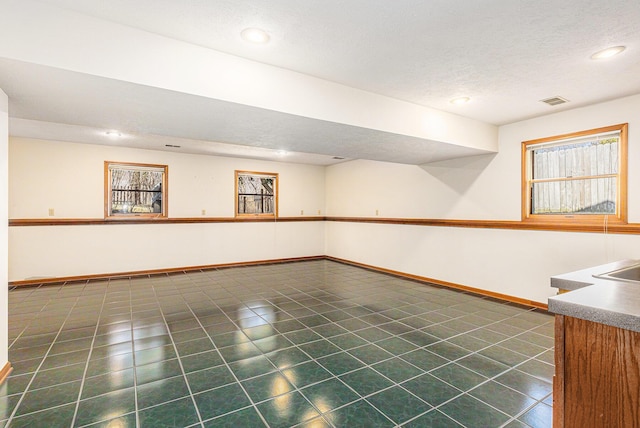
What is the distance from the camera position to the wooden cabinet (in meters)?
0.97

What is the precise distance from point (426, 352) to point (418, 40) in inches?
104

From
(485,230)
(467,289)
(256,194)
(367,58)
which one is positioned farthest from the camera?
(256,194)

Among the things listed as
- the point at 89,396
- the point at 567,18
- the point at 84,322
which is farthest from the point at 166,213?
the point at 567,18

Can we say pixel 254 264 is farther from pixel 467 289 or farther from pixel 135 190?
pixel 467 289

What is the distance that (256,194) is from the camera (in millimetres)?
7574

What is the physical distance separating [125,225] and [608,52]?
718 centimetres

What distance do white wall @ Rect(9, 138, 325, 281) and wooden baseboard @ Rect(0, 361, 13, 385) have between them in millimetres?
3622

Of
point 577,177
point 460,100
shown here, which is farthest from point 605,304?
point 577,177

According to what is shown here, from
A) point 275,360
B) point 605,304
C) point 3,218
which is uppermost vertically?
point 3,218

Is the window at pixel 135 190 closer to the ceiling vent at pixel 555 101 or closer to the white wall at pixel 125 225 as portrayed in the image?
the white wall at pixel 125 225

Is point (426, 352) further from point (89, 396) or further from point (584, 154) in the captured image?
point (584, 154)

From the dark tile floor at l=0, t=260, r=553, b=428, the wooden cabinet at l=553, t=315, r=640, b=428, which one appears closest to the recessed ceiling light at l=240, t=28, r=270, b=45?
the wooden cabinet at l=553, t=315, r=640, b=428

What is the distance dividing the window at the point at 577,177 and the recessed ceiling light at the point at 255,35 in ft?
12.3

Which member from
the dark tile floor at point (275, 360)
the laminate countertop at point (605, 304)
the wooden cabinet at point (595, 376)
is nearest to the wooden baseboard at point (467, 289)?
the dark tile floor at point (275, 360)
